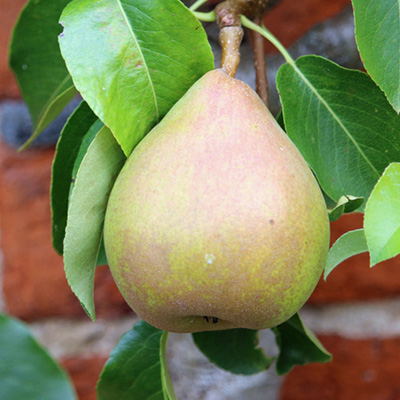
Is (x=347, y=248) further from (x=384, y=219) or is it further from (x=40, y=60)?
(x=40, y=60)

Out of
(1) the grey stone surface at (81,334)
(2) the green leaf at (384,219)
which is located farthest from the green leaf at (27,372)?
(1) the grey stone surface at (81,334)

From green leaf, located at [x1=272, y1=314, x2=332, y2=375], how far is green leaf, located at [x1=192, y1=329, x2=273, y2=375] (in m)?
0.02

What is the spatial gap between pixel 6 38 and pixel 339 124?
0.47 m

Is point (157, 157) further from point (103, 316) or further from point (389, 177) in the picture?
point (103, 316)

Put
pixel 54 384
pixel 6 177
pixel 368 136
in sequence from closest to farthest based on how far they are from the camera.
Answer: pixel 54 384, pixel 368 136, pixel 6 177

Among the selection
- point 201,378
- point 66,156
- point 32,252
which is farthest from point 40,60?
point 201,378

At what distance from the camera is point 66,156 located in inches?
17.5

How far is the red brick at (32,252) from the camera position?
71cm

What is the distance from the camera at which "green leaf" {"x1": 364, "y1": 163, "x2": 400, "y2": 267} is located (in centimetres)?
31

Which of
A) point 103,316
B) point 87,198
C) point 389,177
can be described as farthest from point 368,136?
point 103,316

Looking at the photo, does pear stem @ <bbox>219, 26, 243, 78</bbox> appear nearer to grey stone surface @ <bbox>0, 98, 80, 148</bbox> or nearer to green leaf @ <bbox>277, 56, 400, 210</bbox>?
green leaf @ <bbox>277, 56, 400, 210</bbox>

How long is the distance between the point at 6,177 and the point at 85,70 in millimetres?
410

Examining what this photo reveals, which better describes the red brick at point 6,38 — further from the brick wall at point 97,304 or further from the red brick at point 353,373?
the red brick at point 353,373

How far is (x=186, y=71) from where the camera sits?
38 cm
